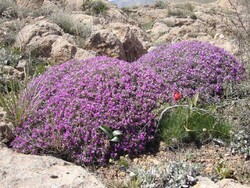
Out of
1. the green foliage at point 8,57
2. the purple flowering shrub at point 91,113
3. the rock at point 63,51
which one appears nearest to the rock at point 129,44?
the rock at point 63,51

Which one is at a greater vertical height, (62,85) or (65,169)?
(62,85)

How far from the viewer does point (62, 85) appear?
4547 mm

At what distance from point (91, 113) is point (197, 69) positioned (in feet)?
6.50

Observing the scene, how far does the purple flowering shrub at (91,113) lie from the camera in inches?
153

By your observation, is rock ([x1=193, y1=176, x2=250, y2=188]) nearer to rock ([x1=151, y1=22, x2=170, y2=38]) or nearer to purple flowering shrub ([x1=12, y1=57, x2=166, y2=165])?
purple flowering shrub ([x1=12, y1=57, x2=166, y2=165])

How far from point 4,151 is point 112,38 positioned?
→ 359cm

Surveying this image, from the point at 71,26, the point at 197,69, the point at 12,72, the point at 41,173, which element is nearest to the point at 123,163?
the point at 41,173

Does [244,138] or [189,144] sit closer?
[244,138]

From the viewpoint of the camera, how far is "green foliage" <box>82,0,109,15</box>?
14.5 m

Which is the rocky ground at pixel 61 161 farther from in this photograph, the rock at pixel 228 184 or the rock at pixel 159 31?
the rock at pixel 159 31

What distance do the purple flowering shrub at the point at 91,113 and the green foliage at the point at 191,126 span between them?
19 centimetres

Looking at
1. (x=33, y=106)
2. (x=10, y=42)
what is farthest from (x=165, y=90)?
(x=10, y=42)

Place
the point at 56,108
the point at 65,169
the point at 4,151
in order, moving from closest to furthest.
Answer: the point at 65,169, the point at 4,151, the point at 56,108

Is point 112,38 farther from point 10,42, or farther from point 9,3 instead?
point 9,3
